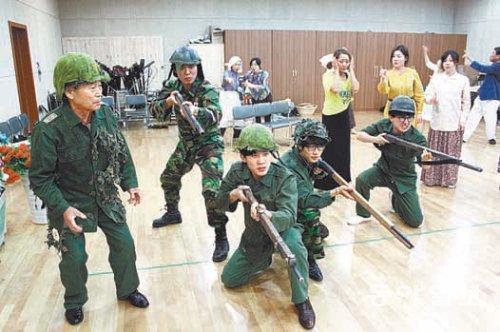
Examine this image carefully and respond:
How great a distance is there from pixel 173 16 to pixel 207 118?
764cm

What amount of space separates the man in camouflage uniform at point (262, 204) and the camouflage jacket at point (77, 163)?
0.64 m

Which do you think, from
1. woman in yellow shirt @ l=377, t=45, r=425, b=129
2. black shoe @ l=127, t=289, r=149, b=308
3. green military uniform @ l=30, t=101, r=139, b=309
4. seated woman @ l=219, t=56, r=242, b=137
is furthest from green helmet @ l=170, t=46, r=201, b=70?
seated woman @ l=219, t=56, r=242, b=137

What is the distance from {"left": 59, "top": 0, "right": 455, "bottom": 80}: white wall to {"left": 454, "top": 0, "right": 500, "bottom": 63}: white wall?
37cm

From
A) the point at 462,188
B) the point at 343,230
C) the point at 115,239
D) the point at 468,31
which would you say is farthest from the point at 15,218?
the point at 468,31

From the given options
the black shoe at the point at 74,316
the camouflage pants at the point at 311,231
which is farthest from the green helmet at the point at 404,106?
the black shoe at the point at 74,316

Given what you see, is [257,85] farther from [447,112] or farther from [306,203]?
[306,203]

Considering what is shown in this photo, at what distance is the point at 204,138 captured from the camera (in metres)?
3.10

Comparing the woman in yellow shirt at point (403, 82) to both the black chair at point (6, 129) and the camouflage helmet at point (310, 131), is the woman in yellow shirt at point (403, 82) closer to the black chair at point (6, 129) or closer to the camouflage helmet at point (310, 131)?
the camouflage helmet at point (310, 131)

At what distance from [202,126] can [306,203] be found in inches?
37.7

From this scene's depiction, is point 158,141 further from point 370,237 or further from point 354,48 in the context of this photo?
point 354,48

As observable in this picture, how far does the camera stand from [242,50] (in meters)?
9.74

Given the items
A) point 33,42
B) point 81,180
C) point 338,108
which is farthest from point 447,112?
point 33,42

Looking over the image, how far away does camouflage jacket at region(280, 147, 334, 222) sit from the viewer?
2.54 meters

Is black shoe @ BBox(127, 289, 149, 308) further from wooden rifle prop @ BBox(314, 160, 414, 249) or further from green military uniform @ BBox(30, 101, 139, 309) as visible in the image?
wooden rifle prop @ BBox(314, 160, 414, 249)
